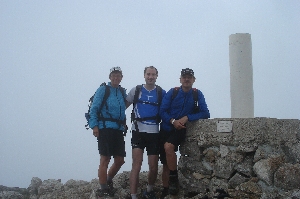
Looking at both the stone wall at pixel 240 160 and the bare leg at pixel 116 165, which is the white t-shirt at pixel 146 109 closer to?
the bare leg at pixel 116 165

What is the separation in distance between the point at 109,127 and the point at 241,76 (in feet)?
13.2

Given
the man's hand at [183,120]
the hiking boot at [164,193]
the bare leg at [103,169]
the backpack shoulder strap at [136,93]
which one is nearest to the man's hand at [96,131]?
the bare leg at [103,169]

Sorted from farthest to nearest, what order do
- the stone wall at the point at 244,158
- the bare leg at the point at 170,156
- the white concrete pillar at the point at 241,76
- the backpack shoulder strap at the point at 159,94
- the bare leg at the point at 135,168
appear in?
the white concrete pillar at the point at 241,76
the backpack shoulder strap at the point at 159,94
the bare leg at the point at 170,156
the bare leg at the point at 135,168
the stone wall at the point at 244,158

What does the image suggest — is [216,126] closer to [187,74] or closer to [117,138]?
[187,74]

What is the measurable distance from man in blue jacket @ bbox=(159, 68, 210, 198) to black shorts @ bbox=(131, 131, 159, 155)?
0.20 m

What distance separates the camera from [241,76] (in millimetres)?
8508

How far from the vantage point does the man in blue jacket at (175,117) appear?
6273 millimetres

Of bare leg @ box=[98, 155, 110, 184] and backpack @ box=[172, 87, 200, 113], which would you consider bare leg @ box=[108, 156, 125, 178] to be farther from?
backpack @ box=[172, 87, 200, 113]

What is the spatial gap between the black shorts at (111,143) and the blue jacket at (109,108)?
114 millimetres

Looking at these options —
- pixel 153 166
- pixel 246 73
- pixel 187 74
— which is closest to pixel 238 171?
pixel 153 166

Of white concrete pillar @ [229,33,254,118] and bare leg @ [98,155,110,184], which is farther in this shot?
white concrete pillar @ [229,33,254,118]

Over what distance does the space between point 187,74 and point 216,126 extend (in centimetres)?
119

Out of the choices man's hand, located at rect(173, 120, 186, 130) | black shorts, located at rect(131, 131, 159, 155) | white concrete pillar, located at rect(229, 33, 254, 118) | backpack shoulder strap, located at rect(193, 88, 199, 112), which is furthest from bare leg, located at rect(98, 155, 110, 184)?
white concrete pillar, located at rect(229, 33, 254, 118)

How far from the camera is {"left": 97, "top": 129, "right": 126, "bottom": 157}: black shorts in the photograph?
631 centimetres
